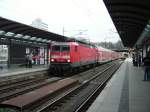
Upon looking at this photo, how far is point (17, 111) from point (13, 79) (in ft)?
37.5

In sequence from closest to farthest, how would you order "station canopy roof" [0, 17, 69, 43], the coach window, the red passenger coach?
"station canopy roof" [0, 17, 69, 43] < the red passenger coach < the coach window

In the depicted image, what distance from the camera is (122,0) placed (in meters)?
15.3

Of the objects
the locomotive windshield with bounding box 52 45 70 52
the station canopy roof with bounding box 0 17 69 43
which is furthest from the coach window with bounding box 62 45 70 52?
the station canopy roof with bounding box 0 17 69 43

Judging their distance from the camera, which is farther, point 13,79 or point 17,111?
point 13,79

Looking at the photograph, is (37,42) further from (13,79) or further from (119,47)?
(119,47)

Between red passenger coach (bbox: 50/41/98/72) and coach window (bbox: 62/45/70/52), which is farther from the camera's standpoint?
coach window (bbox: 62/45/70/52)

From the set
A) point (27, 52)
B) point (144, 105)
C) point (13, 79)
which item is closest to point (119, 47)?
point (27, 52)

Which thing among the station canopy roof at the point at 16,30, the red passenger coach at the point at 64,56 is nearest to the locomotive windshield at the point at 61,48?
the red passenger coach at the point at 64,56

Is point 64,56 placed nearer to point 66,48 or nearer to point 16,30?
point 66,48

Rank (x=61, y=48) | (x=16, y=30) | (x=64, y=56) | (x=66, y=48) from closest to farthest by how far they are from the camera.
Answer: (x=16, y=30) < (x=64, y=56) < (x=66, y=48) < (x=61, y=48)

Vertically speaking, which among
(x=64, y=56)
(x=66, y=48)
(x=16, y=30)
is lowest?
(x=64, y=56)

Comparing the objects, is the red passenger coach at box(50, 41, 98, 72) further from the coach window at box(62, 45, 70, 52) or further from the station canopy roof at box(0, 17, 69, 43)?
the station canopy roof at box(0, 17, 69, 43)

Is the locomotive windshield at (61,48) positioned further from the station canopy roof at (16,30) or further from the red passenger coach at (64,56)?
the station canopy roof at (16,30)

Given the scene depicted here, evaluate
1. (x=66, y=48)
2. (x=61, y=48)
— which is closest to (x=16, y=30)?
(x=61, y=48)
